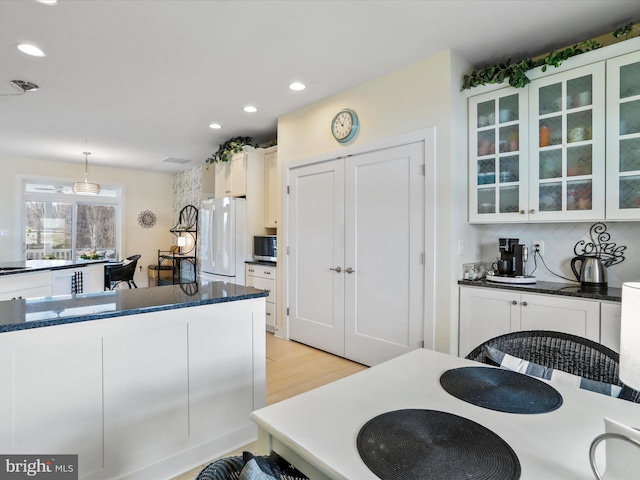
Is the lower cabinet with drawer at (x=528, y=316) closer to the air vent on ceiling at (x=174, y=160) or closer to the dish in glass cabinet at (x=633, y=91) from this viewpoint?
the dish in glass cabinet at (x=633, y=91)

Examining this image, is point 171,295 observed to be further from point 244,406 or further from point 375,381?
point 375,381

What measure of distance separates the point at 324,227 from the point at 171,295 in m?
1.95

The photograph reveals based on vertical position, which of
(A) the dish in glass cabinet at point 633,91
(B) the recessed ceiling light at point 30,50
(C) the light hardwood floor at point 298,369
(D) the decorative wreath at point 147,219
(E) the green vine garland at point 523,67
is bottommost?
A: (C) the light hardwood floor at point 298,369

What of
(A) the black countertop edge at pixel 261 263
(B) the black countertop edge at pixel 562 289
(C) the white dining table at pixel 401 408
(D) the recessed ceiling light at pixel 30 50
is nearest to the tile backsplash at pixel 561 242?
(B) the black countertop edge at pixel 562 289

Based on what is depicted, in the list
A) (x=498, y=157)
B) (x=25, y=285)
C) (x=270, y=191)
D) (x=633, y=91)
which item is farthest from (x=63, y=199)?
(x=633, y=91)

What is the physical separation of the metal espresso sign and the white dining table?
3.56 ft

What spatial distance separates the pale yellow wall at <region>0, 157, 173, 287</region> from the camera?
243 inches

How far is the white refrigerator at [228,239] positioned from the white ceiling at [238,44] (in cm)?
118

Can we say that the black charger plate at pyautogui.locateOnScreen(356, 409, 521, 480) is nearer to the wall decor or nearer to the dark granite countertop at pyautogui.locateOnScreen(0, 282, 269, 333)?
the dark granite countertop at pyautogui.locateOnScreen(0, 282, 269, 333)

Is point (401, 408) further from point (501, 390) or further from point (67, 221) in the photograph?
point (67, 221)

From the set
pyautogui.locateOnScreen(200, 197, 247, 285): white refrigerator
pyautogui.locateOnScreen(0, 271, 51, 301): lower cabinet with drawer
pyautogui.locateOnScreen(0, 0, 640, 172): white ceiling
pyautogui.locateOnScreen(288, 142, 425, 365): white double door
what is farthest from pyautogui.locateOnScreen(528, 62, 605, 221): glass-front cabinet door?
pyautogui.locateOnScreen(0, 271, 51, 301): lower cabinet with drawer

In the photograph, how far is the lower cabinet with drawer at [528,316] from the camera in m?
2.12

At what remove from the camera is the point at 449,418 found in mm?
882

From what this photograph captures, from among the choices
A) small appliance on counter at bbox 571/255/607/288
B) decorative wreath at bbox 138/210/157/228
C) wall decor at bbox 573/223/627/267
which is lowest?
small appliance on counter at bbox 571/255/607/288
